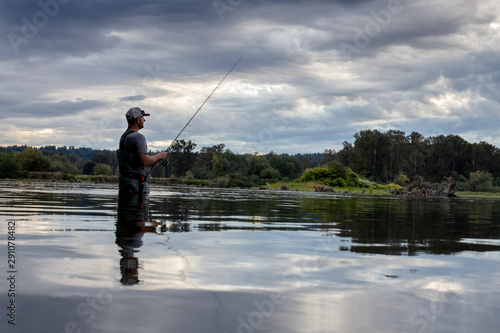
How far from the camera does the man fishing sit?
9.05 meters

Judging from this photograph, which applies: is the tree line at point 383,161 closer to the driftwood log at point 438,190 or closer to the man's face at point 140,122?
the driftwood log at point 438,190

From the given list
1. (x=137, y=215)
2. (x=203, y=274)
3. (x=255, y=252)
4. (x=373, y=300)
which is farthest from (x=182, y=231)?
(x=373, y=300)

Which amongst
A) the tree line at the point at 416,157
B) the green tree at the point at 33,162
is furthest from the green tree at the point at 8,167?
the tree line at the point at 416,157

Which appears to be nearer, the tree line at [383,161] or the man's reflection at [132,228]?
the man's reflection at [132,228]

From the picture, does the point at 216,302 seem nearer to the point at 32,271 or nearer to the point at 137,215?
the point at 32,271

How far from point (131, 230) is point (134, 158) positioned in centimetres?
156

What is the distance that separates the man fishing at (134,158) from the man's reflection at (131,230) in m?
0.17

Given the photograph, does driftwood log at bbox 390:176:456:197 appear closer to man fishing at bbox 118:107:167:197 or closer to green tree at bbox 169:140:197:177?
man fishing at bbox 118:107:167:197

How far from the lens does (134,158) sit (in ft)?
29.9

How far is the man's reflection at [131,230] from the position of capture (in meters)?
5.07

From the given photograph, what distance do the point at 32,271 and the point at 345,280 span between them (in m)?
3.11

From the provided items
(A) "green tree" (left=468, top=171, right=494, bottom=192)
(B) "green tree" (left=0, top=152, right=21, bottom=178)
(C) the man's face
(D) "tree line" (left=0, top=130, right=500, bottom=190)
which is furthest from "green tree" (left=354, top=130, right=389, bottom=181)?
(C) the man's face

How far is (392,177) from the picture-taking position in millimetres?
127875

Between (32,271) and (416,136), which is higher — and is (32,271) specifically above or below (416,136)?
below
